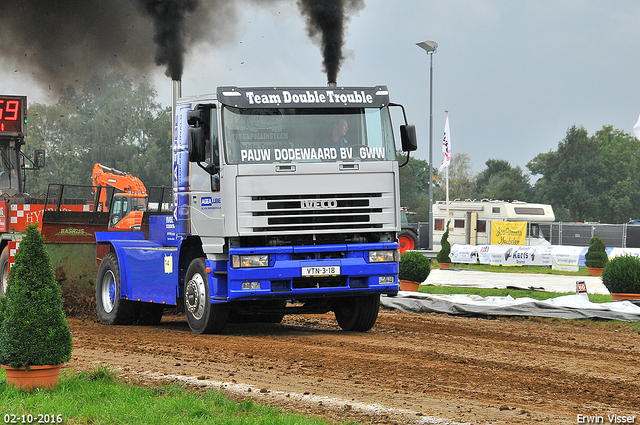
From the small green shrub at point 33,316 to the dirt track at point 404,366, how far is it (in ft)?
3.65

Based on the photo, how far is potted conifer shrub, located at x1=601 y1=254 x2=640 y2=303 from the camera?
16.1 meters

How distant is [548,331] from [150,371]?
7028 mm

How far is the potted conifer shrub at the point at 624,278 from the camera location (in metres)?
16.1

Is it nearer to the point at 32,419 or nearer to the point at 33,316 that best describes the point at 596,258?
the point at 33,316

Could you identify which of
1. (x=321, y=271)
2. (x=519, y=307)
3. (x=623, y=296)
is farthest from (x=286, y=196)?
(x=623, y=296)

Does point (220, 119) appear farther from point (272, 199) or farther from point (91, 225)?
point (91, 225)

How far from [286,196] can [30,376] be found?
4531mm

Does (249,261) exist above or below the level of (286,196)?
below

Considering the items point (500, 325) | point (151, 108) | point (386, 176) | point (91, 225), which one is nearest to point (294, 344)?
point (386, 176)

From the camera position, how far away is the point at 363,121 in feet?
36.6

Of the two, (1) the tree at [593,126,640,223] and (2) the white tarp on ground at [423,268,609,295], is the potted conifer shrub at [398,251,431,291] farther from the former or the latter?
(1) the tree at [593,126,640,223]

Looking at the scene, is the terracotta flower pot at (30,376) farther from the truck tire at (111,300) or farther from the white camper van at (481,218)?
the white camper van at (481,218)

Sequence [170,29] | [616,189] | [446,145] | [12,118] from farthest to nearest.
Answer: [616,189] → [446,145] → [12,118] → [170,29]

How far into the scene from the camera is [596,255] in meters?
30.1
